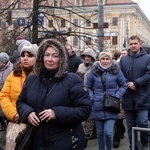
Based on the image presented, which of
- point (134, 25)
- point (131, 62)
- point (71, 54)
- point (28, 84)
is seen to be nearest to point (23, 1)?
point (71, 54)

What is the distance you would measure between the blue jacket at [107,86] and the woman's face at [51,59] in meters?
2.36

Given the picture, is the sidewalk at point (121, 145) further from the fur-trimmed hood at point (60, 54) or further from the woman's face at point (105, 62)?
the fur-trimmed hood at point (60, 54)

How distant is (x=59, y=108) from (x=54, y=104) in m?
0.07

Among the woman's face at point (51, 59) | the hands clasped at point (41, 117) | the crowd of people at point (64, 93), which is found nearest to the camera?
the hands clasped at point (41, 117)

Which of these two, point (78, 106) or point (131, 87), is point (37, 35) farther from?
point (78, 106)

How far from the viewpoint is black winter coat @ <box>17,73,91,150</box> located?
3090mm

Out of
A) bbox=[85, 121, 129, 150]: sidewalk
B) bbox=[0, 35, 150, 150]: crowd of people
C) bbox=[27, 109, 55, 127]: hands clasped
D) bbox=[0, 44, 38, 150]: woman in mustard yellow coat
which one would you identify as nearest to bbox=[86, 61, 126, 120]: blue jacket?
bbox=[0, 35, 150, 150]: crowd of people

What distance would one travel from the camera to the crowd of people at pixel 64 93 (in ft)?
10.2

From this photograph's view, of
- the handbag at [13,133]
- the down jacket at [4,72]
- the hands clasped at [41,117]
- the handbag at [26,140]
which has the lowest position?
the handbag at [13,133]

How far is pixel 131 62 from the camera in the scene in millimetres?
5785

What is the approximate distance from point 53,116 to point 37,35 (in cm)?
746

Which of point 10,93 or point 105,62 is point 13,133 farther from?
point 105,62

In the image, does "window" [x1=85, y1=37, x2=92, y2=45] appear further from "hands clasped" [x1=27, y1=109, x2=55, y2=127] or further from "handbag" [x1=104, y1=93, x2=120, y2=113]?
"hands clasped" [x1=27, y1=109, x2=55, y2=127]

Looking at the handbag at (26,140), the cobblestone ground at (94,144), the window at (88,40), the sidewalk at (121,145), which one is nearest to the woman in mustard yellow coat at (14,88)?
the handbag at (26,140)
